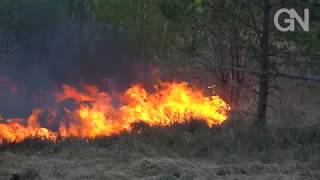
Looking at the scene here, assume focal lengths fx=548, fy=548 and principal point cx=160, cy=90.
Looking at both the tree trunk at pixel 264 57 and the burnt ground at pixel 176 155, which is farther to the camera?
the tree trunk at pixel 264 57

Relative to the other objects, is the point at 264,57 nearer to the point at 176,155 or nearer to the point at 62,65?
the point at 176,155

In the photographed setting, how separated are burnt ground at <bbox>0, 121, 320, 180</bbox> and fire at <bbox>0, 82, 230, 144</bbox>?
1.10 meters

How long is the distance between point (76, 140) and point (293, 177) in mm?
4989

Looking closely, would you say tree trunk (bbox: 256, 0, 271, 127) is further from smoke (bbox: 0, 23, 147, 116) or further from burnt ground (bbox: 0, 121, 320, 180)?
smoke (bbox: 0, 23, 147, 116)

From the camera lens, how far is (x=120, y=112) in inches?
620

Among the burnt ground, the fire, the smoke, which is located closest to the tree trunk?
the burnt ground

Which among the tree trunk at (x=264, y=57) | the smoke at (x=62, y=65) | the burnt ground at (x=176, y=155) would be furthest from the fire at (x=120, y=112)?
the tree trunk at (x=264, y=57)

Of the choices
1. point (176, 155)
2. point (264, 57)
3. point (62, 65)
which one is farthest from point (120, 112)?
point (62, 65)

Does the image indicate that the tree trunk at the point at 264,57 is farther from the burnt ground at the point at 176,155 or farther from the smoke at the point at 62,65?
the smoke at the point at 62,65

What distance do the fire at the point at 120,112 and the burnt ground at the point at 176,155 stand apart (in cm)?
110

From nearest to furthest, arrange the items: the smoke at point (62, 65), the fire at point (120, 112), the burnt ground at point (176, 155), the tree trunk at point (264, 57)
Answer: the burnt ground at point (176, 155), the tree trunk at point (264, 57), the fire at point (120, 112), the smoke at point (62, 65)

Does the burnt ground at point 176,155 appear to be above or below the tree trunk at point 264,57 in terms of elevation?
below

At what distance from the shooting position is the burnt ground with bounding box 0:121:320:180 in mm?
8766

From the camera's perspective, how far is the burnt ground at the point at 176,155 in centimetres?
877
